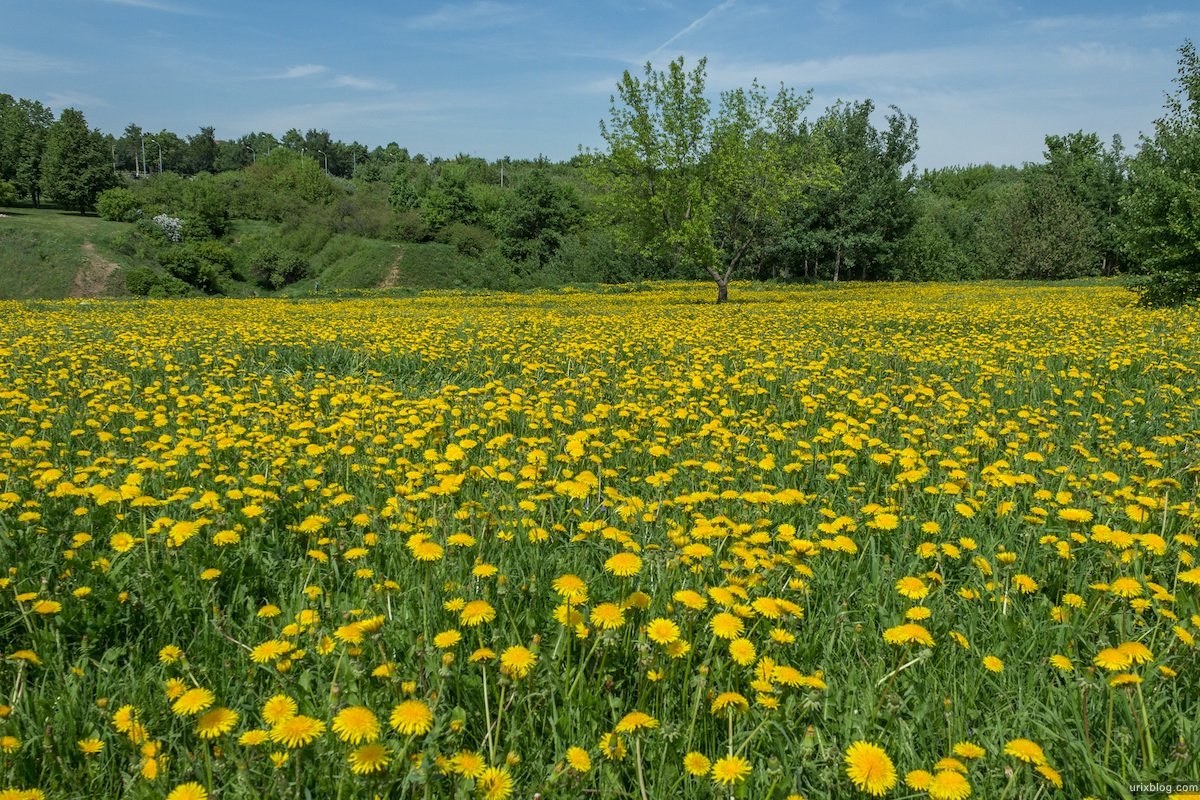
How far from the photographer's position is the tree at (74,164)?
7056 cm

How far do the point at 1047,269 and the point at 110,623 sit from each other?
6046 cm

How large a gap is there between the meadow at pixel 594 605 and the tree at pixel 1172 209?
42.9ft

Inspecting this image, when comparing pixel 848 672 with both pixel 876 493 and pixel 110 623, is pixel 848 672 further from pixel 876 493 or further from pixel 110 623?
pixel 110 623

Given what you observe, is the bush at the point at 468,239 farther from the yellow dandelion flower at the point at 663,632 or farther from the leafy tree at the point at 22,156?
the yellow dandelion flower at the point at 663,632

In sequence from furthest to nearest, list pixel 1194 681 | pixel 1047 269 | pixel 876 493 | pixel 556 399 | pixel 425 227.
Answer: pixel 425 227 < pixel 1047 269 < pixel 556 399 < pixel 876 493 < pixel 1194 681

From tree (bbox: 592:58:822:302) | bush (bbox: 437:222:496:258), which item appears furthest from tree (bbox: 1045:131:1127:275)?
bush (bbox: 437:222:496:258)

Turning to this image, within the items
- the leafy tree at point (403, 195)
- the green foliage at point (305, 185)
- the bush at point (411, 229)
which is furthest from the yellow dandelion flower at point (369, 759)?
the green foliage at point (305, 185)

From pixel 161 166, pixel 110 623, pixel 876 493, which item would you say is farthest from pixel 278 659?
pixel 161 166

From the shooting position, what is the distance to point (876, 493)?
384 cm

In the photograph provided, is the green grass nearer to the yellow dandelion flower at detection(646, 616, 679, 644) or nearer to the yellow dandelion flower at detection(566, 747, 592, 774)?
the yellow dandelion flower at detection(646, 616, 679, 644)

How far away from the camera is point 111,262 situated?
45.0m

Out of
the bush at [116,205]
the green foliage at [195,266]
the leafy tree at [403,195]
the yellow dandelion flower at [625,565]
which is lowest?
the yellow dandelion flower at [625,565]

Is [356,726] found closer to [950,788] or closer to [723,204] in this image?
[950,788]

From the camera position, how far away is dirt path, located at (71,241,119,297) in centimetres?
4148
